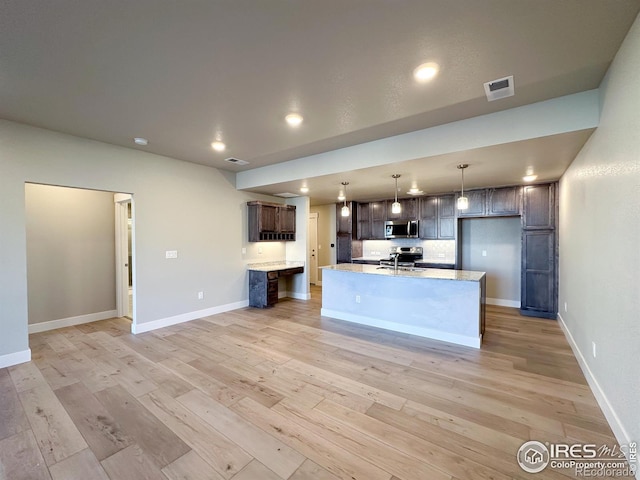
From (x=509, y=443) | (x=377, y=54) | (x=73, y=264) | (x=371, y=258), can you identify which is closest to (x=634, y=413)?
(x=509, y=443)

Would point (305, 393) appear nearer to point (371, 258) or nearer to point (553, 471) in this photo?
point (553, 471)

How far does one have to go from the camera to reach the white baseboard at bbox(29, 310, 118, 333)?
4.30 meters

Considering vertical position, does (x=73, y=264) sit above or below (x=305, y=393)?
above

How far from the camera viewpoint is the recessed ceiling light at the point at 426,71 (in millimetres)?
2115

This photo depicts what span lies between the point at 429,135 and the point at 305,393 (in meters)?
3.14

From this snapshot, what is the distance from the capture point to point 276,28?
5.76ft

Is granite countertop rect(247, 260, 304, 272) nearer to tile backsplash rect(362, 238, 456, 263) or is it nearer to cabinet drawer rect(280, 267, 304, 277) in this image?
cabinet drawer rect(280, 267, 304, 277)

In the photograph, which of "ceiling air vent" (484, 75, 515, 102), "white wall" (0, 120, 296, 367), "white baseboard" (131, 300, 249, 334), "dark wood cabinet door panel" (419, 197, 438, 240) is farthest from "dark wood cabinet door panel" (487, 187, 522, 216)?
"white baseboard" (131, 300, 249, 334)

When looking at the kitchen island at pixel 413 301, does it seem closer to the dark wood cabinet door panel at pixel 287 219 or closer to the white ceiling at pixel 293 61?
the white ceiling at pixel 293 61

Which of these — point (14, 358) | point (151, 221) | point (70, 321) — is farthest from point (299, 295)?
point (14, 358)

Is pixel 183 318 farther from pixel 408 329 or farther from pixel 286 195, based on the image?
pixel 408 329

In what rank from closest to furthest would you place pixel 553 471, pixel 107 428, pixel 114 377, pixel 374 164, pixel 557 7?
pixel 557 7
pixel 553 471
pixel 107 428
pixel 114 377
pixel 374 164

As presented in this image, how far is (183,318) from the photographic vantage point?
189 inches

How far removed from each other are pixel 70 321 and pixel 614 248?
22.9 feet
